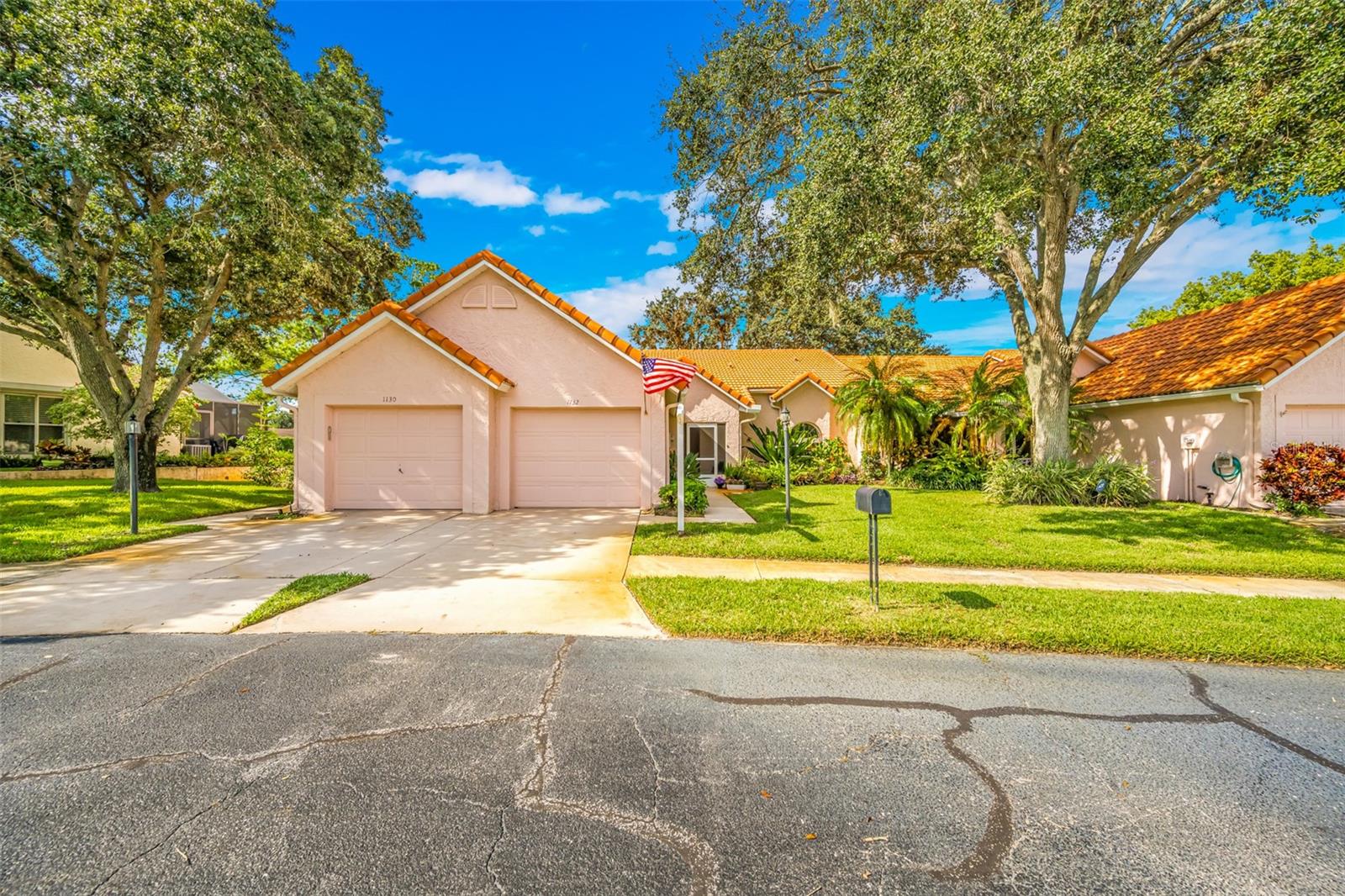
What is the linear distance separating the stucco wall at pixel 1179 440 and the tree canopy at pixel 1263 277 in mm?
11976

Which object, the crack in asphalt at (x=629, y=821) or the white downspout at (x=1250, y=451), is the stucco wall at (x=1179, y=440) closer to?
the white downspout at (x=1250, y=451)

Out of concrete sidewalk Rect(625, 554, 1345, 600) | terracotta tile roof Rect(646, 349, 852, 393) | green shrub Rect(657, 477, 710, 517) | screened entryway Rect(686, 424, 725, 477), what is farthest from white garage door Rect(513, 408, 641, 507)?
terracotta tile roof Rect(646, 349, 852, 393)

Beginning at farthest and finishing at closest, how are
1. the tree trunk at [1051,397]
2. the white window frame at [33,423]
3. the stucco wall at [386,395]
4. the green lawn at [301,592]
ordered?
the white window frame at [33,423]
the tree trunk at [1051,397]
the stucco wall at [386,395]
the green lawn at [301,592]

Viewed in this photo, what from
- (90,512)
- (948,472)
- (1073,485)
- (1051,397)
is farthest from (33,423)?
(1073,485)

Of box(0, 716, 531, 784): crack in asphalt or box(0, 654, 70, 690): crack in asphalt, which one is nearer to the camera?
box(0, 716, 531, 784): crack in asphalt

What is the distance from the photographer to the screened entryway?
19172 millimetres

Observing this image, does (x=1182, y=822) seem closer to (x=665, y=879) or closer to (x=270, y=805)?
(x=665, y=879)

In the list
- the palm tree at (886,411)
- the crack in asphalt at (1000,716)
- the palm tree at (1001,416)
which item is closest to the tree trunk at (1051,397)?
the palm tree at (1001,416)

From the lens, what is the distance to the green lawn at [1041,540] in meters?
6.97

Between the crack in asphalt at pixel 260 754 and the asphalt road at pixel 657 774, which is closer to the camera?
the asphalt road at pixel 657 774

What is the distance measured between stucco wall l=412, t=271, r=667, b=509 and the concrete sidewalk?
5003mm

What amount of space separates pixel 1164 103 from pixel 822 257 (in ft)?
18.3

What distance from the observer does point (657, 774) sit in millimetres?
2586

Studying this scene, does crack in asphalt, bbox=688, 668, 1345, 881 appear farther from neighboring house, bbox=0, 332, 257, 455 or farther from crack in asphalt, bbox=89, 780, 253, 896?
neighboring house, bbox=0, 332, 257, 455
